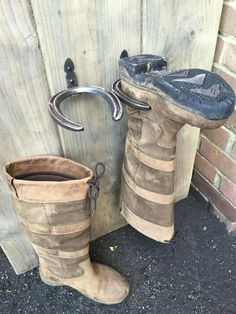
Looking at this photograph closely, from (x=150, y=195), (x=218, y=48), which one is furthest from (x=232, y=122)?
(x=150, y=195)

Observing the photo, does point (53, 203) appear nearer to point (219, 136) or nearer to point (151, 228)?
point (151, 228)

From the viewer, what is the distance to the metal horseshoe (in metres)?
0.63

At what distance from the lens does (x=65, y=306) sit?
92 cm

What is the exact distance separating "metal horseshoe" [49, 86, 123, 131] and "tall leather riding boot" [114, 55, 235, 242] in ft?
0.11

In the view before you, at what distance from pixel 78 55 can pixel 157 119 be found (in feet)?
0.68

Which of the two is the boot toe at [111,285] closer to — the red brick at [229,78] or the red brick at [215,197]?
the red brick at [215,197]

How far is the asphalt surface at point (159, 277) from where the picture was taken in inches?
35.8

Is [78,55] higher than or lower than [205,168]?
higher

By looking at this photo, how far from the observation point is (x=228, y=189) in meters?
1.03

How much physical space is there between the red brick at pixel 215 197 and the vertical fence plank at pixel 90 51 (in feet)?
1.22

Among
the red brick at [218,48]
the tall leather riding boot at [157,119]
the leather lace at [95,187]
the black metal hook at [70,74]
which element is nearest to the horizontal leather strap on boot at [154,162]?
the tall leather riding boot at [157,119]

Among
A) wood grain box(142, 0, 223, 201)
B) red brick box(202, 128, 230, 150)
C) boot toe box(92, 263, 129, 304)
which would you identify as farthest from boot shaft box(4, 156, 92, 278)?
red brick box(202, 128, 230, 150)

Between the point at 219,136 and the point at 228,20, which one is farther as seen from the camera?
the point at 219,136

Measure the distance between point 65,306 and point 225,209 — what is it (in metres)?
0.56
